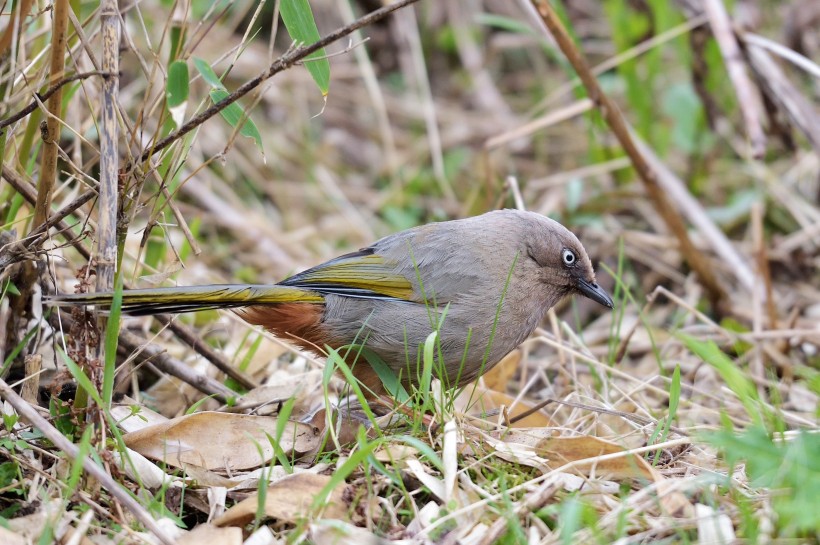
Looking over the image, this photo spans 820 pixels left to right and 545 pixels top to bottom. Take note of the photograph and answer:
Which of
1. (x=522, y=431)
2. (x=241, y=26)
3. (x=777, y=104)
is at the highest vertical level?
(x=241, y=26)

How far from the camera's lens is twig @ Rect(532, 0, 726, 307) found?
4.66 metres

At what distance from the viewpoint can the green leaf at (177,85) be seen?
8.95 feet

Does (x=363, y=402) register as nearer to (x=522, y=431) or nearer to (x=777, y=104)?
(x=522, y=431)

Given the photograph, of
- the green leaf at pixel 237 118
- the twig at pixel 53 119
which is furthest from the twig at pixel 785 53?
the twig at pixel 53 119

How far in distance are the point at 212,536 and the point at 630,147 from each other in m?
3.31

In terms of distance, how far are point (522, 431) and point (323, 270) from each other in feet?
3.65

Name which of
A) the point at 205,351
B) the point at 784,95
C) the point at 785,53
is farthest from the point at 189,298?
the point at 784,95

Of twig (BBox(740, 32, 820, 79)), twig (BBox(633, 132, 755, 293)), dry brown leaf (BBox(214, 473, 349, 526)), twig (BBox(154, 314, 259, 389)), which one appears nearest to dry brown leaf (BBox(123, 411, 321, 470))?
dry brown leaf (BBox(214, 473, 349, 526))

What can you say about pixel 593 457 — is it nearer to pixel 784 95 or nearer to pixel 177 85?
pixel 177 85

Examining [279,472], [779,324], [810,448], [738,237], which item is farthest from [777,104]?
[279,472]

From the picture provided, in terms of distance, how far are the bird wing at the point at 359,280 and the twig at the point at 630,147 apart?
1.63m

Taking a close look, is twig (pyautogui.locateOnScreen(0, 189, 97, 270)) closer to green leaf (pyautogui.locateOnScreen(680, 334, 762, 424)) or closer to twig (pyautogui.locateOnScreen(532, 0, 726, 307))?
green leaf (pyautogui.locateOnScreen(680, 334, 762, 424))

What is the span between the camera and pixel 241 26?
8.36 meters

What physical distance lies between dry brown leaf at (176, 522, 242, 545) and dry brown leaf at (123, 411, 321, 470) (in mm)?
404
